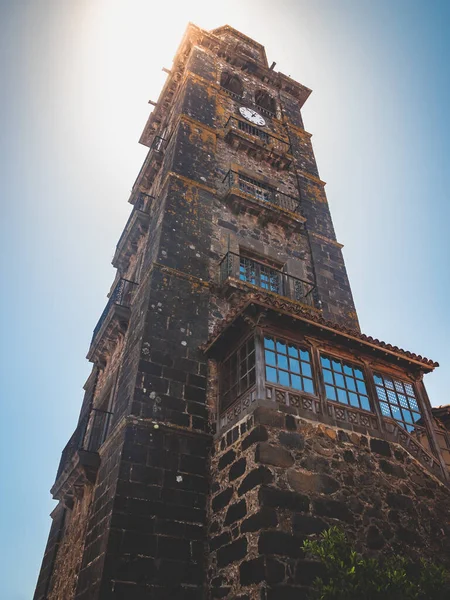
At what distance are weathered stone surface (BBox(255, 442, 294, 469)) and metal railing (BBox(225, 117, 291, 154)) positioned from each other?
44.5 feet

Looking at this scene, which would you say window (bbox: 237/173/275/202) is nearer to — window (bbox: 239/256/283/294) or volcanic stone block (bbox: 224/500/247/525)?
window (bbox: 239/256/283/294)

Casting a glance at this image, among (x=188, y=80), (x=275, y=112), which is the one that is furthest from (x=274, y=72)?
(x=188, y=80)

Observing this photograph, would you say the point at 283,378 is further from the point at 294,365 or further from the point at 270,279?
the point at 270,279

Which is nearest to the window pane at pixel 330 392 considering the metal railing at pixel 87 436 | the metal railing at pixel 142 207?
the metal railing at pixel 87 436

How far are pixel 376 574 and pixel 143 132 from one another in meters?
23.0

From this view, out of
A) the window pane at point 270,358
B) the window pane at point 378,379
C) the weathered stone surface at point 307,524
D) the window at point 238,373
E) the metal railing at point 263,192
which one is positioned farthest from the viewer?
the metal railing at point 263,192

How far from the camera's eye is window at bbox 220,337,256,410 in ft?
32.0

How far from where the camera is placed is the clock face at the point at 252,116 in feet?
67.1

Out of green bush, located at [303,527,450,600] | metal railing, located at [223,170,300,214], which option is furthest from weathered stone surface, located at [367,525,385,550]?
metal railing, located at [223,170,300,214]

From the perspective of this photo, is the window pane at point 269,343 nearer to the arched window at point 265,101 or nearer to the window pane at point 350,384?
the window pane at point 350,384

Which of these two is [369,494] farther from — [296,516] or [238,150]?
[238,150]

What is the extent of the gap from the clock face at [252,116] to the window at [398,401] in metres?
13.8

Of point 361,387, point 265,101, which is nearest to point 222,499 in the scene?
point 361,387

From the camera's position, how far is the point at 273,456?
833 centimetres
